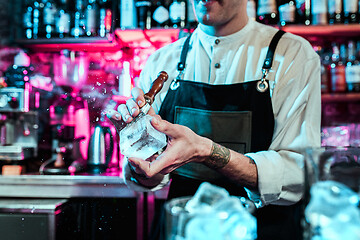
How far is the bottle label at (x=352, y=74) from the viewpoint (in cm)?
222

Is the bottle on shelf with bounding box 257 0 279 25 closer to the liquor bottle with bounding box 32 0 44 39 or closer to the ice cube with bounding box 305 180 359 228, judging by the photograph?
the liquor bottle with bounding box 32 0 44 39

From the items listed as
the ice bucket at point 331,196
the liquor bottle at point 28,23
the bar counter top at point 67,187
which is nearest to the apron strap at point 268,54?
the ice bucket at point 331,196

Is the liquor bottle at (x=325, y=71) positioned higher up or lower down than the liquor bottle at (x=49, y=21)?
lower down

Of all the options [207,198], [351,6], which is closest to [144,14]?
[351,6]

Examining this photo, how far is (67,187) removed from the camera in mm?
2066

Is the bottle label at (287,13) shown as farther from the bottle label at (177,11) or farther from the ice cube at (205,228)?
the ice cube at (205,228)

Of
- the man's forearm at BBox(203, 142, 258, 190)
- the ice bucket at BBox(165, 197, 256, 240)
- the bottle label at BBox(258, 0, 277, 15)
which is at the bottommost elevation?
the man's forearm at BBox(203, 142, 258, 190)

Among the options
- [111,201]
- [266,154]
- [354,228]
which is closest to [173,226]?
[354,228]

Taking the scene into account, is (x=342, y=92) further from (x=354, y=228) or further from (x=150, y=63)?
(x=354, y=228)

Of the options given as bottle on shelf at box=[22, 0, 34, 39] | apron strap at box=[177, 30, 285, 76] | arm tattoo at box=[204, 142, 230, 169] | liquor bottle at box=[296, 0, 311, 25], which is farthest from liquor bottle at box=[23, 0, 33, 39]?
arm tattoo at box=[204, 142, 230, 169]

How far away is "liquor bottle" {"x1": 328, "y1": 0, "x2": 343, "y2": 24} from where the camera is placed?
2230mm

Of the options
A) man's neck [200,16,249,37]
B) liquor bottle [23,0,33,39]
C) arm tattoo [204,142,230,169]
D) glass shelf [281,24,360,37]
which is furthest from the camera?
liquor bottle [23,0,33,39]

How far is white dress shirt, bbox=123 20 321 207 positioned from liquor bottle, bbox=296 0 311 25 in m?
1.14

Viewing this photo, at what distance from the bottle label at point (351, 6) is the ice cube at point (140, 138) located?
78.1 inches
